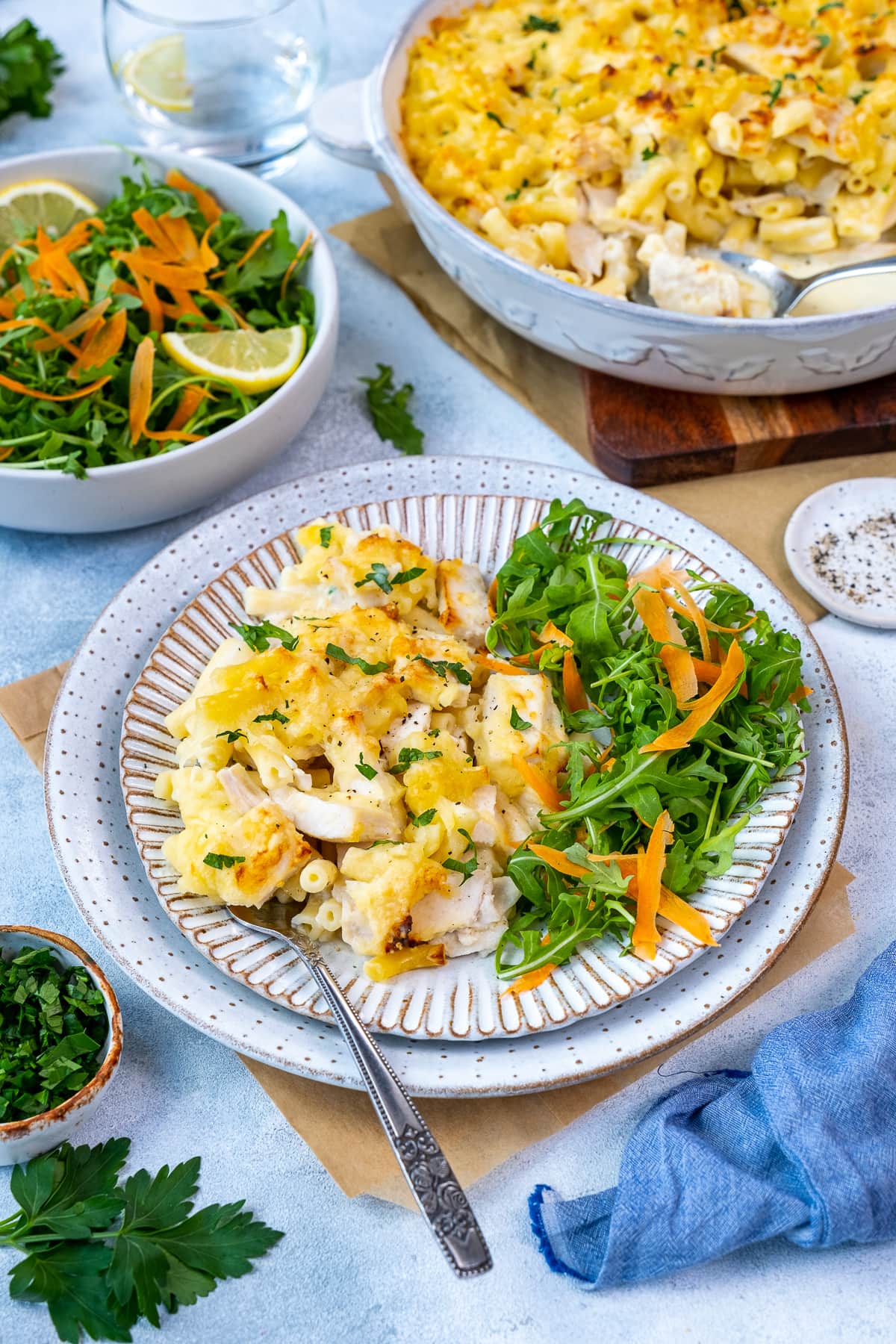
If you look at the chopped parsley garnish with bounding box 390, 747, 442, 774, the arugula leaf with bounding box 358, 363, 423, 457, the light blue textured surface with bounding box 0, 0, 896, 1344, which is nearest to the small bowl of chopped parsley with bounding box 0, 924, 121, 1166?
the light blue textured surface with bounding box 0, 0, 896, 1344

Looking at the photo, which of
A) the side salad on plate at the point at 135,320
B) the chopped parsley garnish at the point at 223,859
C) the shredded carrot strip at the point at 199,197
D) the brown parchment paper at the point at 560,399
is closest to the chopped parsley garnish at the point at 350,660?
the chopped parsley garnish at the point at 223,859

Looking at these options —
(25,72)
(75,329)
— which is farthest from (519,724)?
(25,72)

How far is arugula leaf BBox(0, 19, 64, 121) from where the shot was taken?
Result: 337 cm

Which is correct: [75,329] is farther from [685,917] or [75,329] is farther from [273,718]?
[685,917]

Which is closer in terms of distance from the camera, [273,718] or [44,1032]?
[44,1032]

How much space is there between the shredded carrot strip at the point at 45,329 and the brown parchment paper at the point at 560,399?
3.02 ft

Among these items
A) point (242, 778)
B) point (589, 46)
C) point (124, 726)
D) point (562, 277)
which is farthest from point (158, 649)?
point (589, 46)

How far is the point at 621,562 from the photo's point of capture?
7.05ft

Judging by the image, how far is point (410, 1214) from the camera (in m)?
1.66

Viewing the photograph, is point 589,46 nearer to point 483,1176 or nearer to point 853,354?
point 853,354

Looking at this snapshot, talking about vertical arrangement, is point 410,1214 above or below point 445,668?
below

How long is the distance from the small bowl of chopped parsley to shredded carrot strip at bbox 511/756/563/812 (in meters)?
0.68

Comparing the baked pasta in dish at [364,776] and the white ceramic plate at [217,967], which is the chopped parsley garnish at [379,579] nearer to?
the baked pasta in dish at [364,776]

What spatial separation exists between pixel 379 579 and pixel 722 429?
38.8 inches
